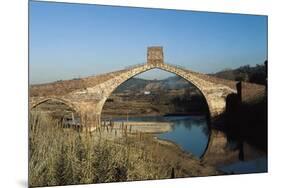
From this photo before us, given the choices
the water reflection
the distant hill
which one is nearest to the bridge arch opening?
the water reflection

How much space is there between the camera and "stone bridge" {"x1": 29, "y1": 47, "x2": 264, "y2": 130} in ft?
14.4

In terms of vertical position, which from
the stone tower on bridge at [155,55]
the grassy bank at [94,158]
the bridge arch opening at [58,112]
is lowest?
the grassy bank at [94,158]

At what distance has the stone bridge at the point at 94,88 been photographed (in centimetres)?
438

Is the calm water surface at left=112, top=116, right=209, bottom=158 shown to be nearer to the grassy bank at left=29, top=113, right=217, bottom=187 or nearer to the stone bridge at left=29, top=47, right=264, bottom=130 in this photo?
the grassy bank at left=29, top=113, right=217, bottom=187

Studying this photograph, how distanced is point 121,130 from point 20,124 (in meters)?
0.98

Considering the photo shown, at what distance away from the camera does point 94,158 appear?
14.8 feet

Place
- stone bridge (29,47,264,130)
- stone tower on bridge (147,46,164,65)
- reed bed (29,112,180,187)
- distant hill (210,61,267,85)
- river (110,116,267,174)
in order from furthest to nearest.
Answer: distant hill (210,61,267,85) → river (110,116,267,174) → stone tower on bridge (147,46,164,65) → stone bridge (29,47,264,130) → reed bed (29,112,180,187)

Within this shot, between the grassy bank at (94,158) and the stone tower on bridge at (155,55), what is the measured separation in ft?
2.33

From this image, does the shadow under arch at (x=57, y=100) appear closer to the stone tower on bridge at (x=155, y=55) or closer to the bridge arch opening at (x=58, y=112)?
the bridge arch opening at (x=58, y=112)

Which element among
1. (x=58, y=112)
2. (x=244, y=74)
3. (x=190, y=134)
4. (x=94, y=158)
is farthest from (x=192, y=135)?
(x=58, y=112)

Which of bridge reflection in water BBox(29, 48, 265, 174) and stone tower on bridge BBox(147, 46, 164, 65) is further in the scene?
stone tower on bridge BBox(147, 46, 164, 65)

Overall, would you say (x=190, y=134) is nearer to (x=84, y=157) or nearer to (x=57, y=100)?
(x=84, y=157)

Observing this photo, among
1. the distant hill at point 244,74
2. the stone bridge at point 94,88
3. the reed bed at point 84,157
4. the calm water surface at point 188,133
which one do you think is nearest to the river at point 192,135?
the calm water surface at point 188,133
